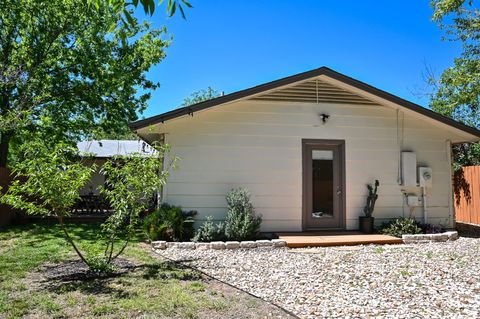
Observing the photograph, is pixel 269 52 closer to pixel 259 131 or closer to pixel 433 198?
pixel 259 131

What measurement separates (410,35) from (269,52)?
5093mm

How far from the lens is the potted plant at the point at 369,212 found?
8469 mm

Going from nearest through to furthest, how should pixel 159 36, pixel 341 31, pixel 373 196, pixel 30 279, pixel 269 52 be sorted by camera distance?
pixel 30 279 < pixel 373 196 < pixel 341 31 < pixel 269 52 < pixel 159 36

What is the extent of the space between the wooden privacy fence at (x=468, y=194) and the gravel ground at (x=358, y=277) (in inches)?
195

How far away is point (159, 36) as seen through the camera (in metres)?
17.1

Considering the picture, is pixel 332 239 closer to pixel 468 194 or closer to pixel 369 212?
pixel 369 212

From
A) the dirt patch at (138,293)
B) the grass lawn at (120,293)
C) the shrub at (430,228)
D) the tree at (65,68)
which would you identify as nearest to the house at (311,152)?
the shrub at (430,228)

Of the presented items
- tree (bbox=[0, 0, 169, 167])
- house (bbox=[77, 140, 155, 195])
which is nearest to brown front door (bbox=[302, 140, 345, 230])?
tree (bbox=[0, 0, 169, 167])

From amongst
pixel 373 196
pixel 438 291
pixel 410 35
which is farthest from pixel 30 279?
pixel 410 35

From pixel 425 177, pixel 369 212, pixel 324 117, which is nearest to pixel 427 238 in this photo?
pixel 369 212

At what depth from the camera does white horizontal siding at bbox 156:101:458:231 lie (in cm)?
838

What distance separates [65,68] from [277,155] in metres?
9.93

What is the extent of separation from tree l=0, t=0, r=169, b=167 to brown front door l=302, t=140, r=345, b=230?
7836 mm

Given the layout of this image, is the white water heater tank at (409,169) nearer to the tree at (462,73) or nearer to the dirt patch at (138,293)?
the tree at (462,73)
